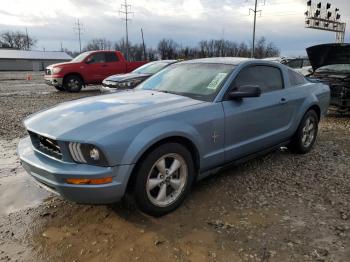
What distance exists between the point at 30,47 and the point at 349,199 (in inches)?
4379

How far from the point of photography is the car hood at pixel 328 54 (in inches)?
345

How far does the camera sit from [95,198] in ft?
10.1

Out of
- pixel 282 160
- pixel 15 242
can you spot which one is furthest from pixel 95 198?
pixel 282 160

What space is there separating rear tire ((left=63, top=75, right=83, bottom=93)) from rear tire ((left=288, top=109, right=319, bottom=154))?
11941 millimetres

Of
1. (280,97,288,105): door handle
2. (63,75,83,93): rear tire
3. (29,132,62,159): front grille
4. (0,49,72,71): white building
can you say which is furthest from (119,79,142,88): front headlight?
(0,49,72,71): white building

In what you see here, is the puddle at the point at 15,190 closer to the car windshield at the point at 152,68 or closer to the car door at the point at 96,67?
the car windshield at the point at 152,68

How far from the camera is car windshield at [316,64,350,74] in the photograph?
9000 mm

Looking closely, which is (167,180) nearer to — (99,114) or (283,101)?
(99,114)

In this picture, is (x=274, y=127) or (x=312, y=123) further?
(x=312, y=123)

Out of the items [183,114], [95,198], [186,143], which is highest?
[183,114]

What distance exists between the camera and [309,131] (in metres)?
5.75

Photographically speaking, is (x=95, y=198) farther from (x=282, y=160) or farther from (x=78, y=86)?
(x=78, y=86)

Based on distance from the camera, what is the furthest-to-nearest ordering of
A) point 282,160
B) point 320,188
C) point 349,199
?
1. point 282,160
2. point 320,188
3. point 349,199

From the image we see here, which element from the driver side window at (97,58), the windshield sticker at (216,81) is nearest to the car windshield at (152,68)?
the driver side window at (97,58)
